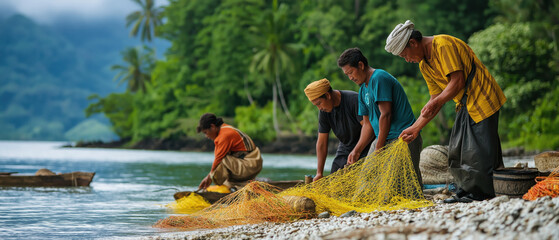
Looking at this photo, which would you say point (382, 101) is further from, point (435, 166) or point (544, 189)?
point (435, 166)

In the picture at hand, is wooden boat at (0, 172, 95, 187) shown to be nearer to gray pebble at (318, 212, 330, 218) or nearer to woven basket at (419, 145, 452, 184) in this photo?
woven basket at (419, 145, 452, 184)

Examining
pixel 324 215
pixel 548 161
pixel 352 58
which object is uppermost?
pixel 352 58

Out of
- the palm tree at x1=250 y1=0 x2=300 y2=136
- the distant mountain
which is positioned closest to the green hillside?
the distant mountain

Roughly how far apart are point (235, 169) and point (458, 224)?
16.8ft

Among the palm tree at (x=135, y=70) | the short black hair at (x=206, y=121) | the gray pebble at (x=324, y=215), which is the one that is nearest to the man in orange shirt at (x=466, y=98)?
the gray pebble at (x=324, y=215)

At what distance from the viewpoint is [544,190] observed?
4727 mm

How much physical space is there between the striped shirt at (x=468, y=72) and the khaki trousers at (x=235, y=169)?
161 inches

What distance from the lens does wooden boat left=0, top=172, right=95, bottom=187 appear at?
11883 mm

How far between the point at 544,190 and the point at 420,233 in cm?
184

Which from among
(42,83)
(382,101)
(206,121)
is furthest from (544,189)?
(42,83)

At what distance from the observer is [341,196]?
6.06m

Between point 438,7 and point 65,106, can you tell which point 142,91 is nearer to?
point 438,7

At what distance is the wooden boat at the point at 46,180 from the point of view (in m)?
11.9

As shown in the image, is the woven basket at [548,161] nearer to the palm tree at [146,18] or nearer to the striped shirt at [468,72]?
the striped shirt at [468,72]
